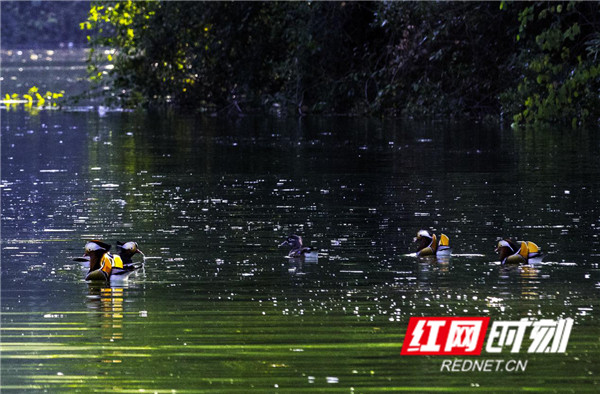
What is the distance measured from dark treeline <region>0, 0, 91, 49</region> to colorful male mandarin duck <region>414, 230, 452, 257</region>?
356ft

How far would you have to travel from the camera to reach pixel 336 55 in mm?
34219

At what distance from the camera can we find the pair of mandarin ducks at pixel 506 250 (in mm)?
10680

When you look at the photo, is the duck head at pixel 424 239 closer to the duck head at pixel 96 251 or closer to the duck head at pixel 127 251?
the duck head at pixel 127 251

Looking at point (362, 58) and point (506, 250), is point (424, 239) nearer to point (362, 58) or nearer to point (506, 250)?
point (506, 250)

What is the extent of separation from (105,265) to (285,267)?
4.79 feet

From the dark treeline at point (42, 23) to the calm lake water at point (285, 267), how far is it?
10112 cm

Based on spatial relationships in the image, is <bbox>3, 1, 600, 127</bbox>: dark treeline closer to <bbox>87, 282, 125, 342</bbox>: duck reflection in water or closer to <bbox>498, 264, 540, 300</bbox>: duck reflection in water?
<bbox>498, 264, 540, 300</bbox>: duck reflection in water

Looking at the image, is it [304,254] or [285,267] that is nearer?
[285,267]

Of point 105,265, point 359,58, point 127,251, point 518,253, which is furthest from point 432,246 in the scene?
point 359,58

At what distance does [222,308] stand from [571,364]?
2561 mm

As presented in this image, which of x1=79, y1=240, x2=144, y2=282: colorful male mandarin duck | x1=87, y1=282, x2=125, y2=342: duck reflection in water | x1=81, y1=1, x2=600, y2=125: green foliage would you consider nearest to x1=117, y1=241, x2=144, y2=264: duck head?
x1=79, y1=240, x2=144, y2=282: colorful male mandarin duck

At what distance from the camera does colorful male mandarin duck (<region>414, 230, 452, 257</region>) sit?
11148 mm

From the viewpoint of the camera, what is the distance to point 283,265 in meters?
10.9

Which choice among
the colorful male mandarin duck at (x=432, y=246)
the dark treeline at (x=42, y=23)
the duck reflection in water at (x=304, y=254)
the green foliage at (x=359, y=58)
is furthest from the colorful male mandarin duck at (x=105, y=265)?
the dark treeline at (x=42, y=23)
